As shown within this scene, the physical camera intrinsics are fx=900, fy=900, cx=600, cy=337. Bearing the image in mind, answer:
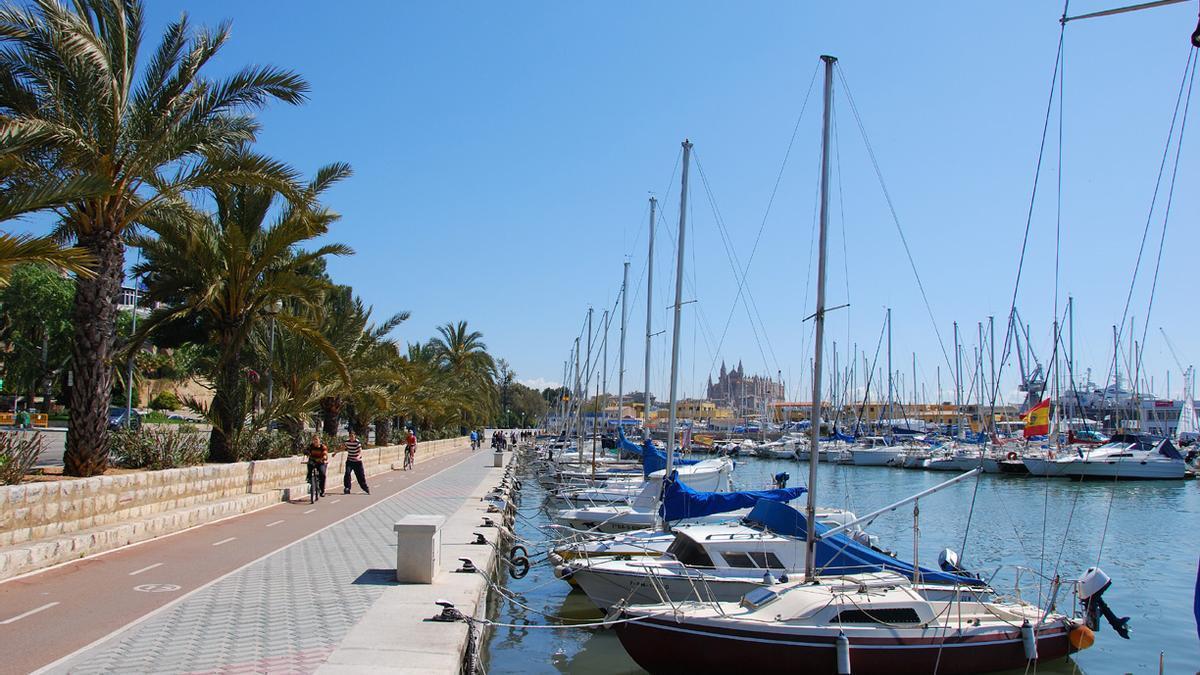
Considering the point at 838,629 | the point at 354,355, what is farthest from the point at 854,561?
the point at 354,355

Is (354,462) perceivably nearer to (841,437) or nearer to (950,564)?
(950,564)

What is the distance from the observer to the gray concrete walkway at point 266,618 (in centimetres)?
800

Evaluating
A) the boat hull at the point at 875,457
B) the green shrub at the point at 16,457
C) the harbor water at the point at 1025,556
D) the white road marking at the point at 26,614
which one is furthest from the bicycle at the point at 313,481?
the boat hull at the point at 875,457

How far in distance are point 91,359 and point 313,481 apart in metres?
8.97

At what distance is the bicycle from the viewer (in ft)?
75.6

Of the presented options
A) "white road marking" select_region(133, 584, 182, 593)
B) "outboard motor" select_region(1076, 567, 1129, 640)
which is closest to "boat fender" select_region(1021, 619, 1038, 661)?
"outboard motor" select_region(1076, 567, 1129, 640)

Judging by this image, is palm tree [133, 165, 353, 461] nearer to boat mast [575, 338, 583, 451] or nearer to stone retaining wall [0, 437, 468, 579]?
stone retaining wall [0, 437, 468, 579]

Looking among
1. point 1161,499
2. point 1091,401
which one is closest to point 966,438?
point 1091,401

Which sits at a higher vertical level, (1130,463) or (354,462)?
(354,462)

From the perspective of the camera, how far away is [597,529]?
24.8 metres

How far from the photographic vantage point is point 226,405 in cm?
2125

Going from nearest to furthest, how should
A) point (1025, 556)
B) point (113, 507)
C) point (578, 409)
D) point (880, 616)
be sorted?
point (880, 616) → point (113, 507) → point (1025, 556) → point (578, 409)

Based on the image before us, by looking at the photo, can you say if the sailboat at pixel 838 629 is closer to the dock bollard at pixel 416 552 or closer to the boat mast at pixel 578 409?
the dock bollard at pixel 416 552

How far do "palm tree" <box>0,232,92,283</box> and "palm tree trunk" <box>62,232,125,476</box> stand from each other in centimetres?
417
